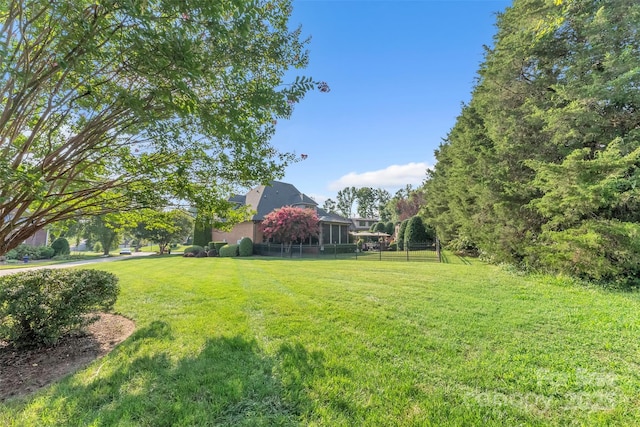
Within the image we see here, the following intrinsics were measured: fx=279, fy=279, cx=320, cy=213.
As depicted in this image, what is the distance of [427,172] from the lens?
840 inches

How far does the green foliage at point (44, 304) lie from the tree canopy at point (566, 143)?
8.04m

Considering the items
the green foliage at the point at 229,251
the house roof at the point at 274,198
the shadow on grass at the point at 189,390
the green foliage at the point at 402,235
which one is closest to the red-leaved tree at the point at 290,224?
the green foliage at the point at 229,251

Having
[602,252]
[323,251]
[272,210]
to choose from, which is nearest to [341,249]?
[323,251]

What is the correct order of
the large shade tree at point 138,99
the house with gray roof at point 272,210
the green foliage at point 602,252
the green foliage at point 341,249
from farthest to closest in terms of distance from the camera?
the house with gray roof at point 272,210 < the green foliage at point 341,249 < the green foliage at point 602,252 < the large shade tree at point 138,99

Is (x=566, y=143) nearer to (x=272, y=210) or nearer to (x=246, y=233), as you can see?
(x=272, y=210)

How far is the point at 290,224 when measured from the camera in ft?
64.6

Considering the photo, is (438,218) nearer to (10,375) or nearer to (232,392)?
(232,392)

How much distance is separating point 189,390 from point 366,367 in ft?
6.17

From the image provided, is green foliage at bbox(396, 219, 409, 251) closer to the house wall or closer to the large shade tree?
the house wall

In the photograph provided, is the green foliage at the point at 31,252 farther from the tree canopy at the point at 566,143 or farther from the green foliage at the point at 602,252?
the green foliage at the point at 602,252

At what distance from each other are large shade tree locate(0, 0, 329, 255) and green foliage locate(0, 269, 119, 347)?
2.27 ft

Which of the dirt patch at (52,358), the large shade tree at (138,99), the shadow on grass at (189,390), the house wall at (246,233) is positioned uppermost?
the large shade tree at (138,99)

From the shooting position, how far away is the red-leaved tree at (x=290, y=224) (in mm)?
19750

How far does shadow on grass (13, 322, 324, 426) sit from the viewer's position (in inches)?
95.7
